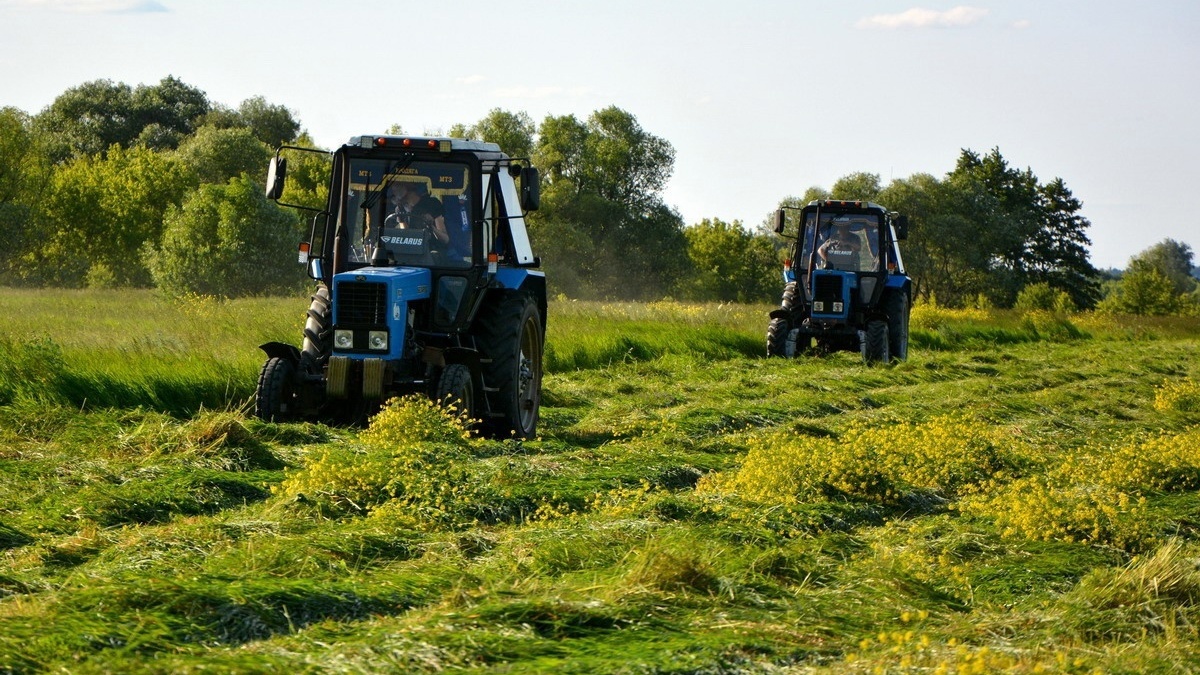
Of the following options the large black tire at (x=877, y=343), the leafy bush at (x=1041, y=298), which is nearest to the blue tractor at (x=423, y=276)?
the large black tire at (x=877, y=343)

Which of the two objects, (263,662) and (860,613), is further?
(860,613)

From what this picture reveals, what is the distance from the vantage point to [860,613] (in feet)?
16.2

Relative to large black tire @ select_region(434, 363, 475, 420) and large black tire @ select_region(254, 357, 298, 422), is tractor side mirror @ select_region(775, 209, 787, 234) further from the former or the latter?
large black tire @ select_region(254, 357, 298, 422)

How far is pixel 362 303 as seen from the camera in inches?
388

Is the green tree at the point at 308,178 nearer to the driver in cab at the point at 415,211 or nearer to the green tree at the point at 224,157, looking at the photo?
the green tree at the point at 224,157

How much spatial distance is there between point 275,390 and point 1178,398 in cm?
957

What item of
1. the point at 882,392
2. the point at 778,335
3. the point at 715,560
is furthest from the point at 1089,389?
the point at 715,560

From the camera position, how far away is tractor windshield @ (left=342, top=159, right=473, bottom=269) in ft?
34.6

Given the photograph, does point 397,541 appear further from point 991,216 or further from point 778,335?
point 991,216

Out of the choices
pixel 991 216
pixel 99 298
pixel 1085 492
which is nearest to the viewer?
pixel 1085 492

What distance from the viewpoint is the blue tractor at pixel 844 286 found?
63.6ft

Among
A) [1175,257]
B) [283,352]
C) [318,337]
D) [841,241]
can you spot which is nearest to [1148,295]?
[841,241]

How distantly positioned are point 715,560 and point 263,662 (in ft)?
7.19

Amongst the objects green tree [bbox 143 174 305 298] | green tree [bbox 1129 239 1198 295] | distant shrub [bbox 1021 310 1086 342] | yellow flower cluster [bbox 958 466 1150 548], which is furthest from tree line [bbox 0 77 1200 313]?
green tree [bbox 1129 239 1198 295]
